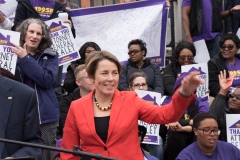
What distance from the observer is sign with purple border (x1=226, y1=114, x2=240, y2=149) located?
7336 mm

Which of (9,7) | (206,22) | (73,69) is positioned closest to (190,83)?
(73,69)

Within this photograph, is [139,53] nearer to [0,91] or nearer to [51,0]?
[51,0]

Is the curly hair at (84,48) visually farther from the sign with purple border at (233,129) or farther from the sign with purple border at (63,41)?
the sign with purple border at (233,129)

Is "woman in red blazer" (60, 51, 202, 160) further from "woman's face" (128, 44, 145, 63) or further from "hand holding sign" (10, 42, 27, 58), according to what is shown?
"woman's face" (128, 44, 145, 63)

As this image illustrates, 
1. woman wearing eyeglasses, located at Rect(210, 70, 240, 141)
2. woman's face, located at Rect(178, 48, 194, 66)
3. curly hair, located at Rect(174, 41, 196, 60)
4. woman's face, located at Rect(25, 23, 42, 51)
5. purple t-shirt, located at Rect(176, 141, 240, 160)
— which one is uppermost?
woman's face, located at Rect(25, 23, 42, 51)

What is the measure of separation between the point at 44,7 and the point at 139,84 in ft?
6.46

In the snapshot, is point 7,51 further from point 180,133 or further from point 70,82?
point 180,133

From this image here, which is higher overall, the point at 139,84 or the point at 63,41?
the point at 63,41

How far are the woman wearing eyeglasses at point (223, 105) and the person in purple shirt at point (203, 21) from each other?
238cm

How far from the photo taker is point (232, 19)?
1074 centimetres

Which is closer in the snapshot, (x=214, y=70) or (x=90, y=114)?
(x=90, y=114)

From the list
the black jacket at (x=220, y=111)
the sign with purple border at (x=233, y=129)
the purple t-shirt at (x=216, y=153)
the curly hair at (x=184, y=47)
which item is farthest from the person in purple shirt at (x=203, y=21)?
the purple t-shirt at (x=216, y=153)

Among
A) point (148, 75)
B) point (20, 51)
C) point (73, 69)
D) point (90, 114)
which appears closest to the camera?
point (90, 114)

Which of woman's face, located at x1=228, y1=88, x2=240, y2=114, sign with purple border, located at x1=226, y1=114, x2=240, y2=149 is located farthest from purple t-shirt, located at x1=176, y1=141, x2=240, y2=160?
woman's face, located at x1=228, y1=88, x2=240, y2=114
